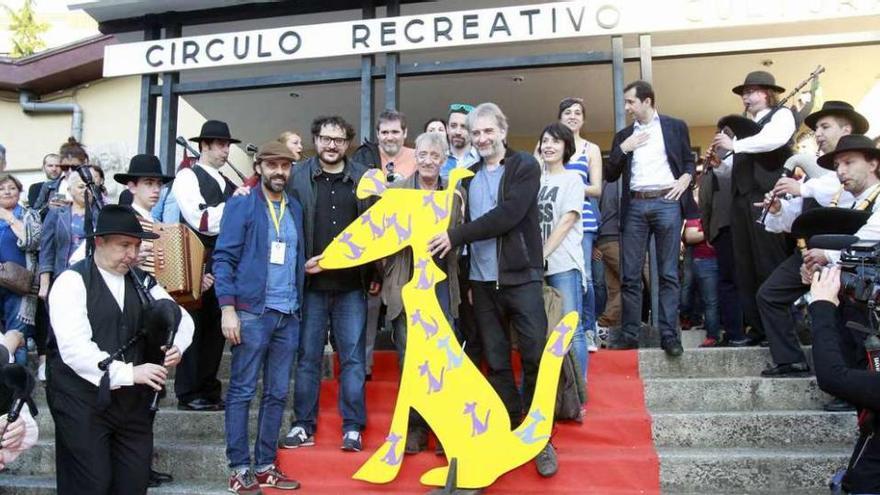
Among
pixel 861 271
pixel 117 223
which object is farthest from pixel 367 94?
pixel 861 271

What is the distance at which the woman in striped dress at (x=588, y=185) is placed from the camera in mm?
5180

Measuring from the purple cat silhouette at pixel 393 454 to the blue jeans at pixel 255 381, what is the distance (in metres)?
0.67

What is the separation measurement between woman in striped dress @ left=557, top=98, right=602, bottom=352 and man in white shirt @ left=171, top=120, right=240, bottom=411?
244 cm

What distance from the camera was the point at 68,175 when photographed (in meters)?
5.61

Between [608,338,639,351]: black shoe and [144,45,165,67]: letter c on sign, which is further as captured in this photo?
[144,45,165,67]: letter c on sign

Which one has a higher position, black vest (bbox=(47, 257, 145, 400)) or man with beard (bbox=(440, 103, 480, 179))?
man with beard (bbox=(440, 103, 480, 179))

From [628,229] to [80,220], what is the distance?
3.95 metres

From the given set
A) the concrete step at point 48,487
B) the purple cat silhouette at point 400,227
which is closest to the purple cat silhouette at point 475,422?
the purple cat silhouette at point 400,227

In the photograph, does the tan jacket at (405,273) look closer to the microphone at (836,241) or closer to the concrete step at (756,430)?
the concrete step at (756,430)

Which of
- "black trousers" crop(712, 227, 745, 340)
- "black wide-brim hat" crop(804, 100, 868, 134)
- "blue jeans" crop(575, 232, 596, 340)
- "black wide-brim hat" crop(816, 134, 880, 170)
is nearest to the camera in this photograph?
"black wide-brim hat" crop(816, 134, 880, 170)

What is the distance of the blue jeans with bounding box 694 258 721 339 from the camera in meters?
5.79

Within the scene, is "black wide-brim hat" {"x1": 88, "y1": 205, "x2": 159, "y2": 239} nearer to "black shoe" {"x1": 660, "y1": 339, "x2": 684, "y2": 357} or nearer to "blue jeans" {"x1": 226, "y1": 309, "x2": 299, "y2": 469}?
"blue jeans" {"x1": 226, "y1": 309, "x2": 299, "y2": 469}

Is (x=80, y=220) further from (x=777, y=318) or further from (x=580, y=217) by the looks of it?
(x=777, y=318)

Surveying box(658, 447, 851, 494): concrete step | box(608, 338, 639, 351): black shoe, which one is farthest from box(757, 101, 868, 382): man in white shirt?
box(608, 338, 639, 351): black shoe
